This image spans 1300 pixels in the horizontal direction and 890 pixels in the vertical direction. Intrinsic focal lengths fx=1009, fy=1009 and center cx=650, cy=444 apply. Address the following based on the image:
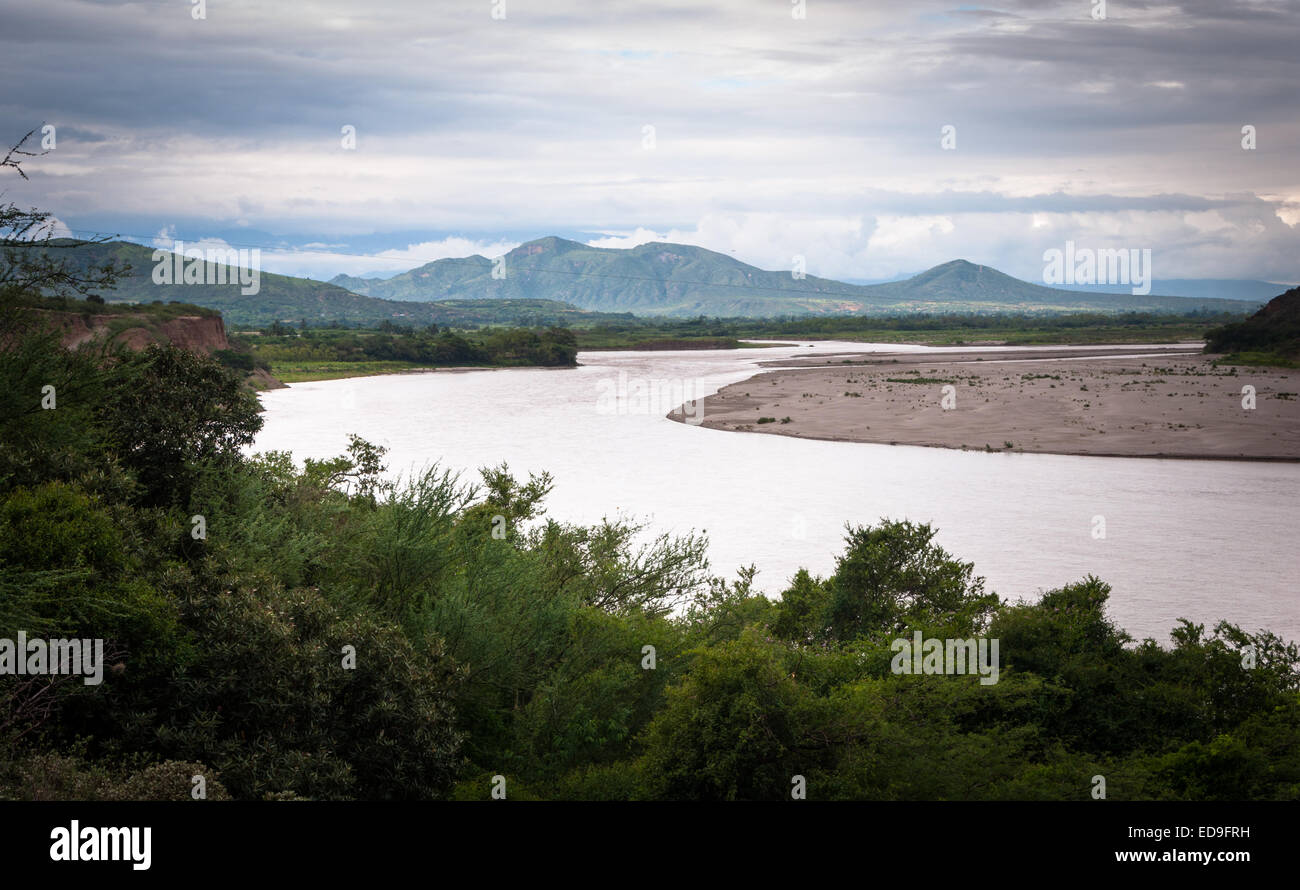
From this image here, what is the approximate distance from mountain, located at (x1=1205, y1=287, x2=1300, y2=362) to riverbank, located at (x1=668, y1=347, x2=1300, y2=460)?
588cm

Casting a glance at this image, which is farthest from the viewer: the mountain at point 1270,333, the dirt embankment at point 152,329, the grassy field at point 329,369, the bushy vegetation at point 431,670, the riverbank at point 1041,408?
the grassy field at point 329,369

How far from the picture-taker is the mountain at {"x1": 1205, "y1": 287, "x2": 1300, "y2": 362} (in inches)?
4141

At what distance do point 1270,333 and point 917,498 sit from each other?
88460 millimetres

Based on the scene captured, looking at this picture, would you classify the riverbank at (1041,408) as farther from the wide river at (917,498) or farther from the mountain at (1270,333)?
the mountain at (1270,333)

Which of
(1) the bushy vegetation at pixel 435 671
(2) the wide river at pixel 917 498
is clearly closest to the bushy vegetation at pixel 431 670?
(1) the bushy vegetation at pixel 435 671

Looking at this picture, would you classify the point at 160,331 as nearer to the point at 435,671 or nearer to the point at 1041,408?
the point at 1041,408

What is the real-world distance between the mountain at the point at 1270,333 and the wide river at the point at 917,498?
6485 cm

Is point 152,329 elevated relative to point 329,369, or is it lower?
lower

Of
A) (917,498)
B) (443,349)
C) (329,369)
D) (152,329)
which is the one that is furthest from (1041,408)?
(443,349)

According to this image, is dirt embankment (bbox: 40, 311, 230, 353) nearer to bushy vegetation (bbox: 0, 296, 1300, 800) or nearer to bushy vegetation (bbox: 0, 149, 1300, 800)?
bushy vegetation (bbox: 0, 296, 1300, 800)

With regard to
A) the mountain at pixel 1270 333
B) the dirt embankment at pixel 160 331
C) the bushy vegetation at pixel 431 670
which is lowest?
the bushy vegetation at pixel 431 670

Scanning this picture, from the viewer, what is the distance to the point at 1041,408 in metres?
71.9

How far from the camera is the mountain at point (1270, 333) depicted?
105 meters
